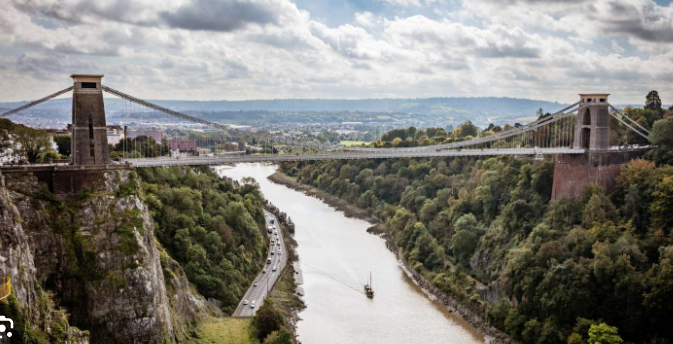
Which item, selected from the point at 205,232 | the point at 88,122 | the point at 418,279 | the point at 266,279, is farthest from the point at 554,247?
the point at 88,122

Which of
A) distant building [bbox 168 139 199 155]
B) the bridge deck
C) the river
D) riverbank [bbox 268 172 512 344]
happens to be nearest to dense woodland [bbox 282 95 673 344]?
riverbank [bbox 268 172 512 344]

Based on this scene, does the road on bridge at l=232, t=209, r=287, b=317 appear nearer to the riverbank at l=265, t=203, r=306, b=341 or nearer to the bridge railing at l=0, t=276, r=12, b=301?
the riverbank at l=265, t=203, r=306, b=341

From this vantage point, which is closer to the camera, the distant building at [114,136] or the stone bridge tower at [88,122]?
the stone bridge tower at [88,122]

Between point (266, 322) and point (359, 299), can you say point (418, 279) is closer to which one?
point (359, 299)

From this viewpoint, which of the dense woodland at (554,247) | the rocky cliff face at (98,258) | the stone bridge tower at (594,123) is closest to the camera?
the rocky cliff face at (98,258)

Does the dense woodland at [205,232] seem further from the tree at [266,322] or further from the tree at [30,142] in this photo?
the tree at [30,142]

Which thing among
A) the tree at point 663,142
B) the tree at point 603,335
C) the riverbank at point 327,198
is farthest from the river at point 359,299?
the tree at point 663,142

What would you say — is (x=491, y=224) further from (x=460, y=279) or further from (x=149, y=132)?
(x=149, y=132)

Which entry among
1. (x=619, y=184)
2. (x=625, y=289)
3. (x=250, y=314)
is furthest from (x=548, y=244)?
(x=250, y=314)
